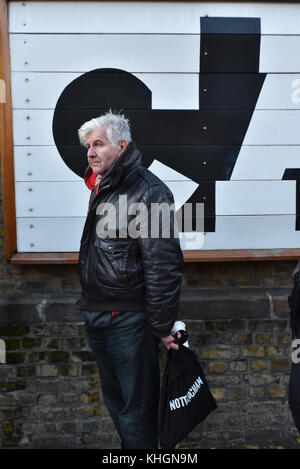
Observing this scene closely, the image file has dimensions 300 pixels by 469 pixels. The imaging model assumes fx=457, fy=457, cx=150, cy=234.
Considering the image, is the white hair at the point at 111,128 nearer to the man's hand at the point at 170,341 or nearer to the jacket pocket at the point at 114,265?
the jacket pocket at the point at 114,265

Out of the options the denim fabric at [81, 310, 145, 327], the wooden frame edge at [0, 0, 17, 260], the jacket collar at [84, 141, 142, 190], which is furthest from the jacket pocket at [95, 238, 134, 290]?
the wooden frame edge at [0, 0, 17, 260]

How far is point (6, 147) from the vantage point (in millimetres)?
3270

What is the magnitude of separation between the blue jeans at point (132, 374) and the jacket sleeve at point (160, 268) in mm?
149

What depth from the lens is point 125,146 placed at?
2461 mm

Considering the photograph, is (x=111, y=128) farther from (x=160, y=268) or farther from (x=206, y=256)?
(x=206, y=256)

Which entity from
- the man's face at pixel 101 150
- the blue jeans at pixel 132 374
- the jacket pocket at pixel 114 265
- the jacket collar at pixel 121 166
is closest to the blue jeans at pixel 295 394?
the blue jeans at pixel 132 374

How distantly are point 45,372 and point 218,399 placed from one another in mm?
1315

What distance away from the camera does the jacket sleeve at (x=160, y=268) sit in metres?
2.25

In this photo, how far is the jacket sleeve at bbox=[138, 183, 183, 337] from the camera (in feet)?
7.37

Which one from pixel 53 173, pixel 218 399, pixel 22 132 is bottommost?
pixel 218 399

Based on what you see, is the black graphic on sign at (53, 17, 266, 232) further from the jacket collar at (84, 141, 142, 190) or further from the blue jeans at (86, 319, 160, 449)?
the blue jeans at (86, 319, 160, 449)

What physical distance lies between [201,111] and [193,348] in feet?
5.78

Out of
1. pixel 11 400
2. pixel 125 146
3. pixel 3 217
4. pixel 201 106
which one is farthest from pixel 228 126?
pixel 11 400

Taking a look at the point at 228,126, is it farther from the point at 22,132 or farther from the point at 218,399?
the point at 218,399
